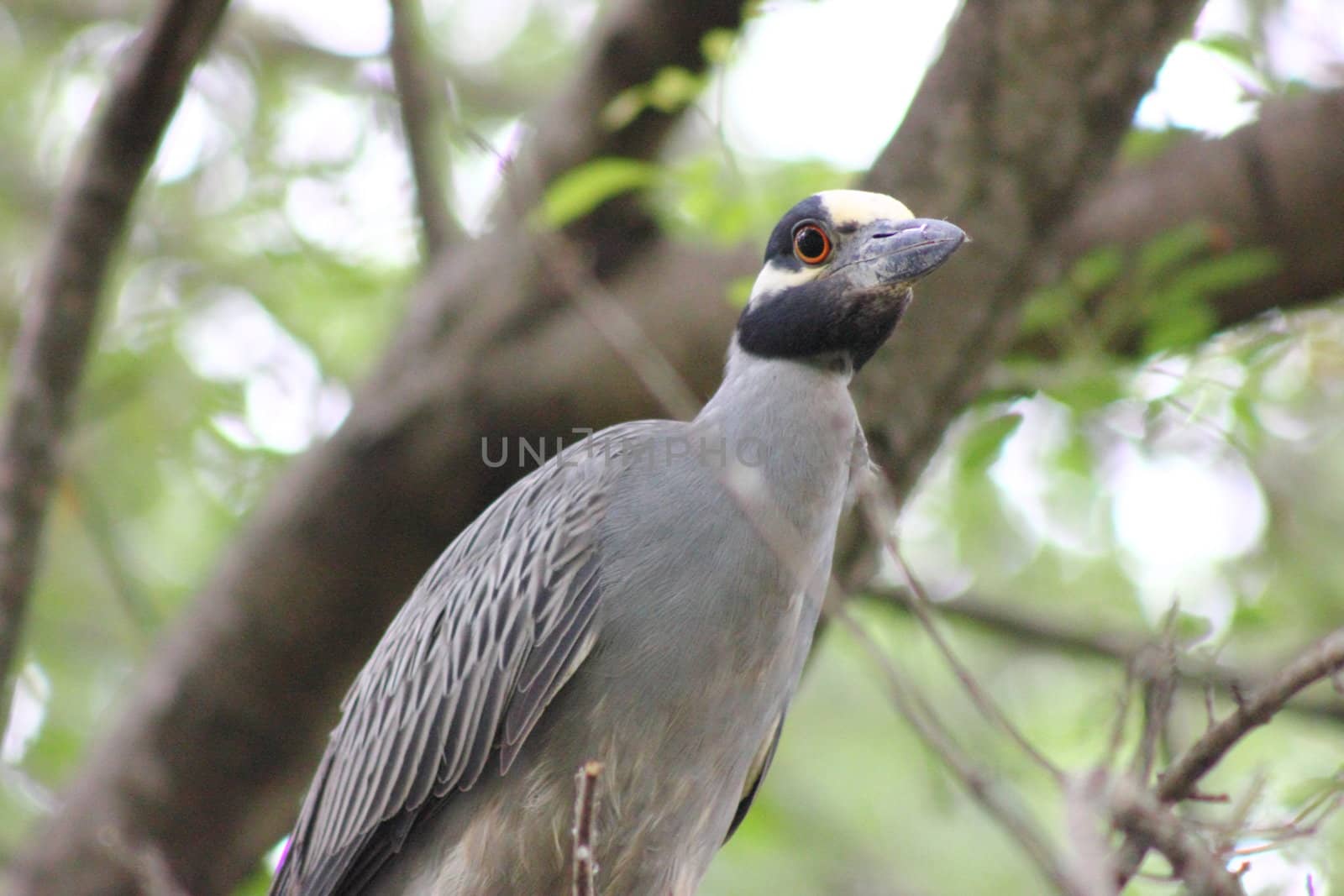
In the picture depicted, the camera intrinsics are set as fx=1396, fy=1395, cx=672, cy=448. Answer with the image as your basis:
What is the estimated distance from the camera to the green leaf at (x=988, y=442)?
4.61 m

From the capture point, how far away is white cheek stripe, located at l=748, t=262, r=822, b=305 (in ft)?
12.8

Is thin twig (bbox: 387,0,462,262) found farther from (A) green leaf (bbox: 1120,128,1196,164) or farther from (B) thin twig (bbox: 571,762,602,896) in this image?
(B) thin twig (bbox: 571,762,602,896)

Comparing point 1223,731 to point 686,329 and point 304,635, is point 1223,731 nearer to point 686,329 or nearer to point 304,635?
point 686,329

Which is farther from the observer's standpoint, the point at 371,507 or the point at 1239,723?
the point at 371,507

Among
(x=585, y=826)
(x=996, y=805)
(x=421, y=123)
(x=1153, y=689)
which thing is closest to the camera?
(x=996, y=805)

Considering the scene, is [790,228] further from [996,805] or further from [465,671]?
[996,805]

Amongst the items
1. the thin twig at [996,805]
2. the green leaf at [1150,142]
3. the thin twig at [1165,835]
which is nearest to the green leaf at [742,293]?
the green leaf at [1150,142]

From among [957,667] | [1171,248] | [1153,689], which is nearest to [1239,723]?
[1153,689]

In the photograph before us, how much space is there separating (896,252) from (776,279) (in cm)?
44

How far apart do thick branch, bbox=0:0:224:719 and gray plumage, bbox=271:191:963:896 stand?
4.78ft

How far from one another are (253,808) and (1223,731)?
3.86 m

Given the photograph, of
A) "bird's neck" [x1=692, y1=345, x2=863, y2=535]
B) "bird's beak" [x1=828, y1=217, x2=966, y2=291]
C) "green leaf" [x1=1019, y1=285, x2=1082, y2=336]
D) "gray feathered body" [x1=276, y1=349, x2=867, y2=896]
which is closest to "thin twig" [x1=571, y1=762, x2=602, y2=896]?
"gray feathered body" [x1=276, y1=349, x2=867, y2=896]

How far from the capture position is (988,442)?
467 centimetres

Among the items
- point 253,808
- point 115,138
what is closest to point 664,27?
point 115,138
